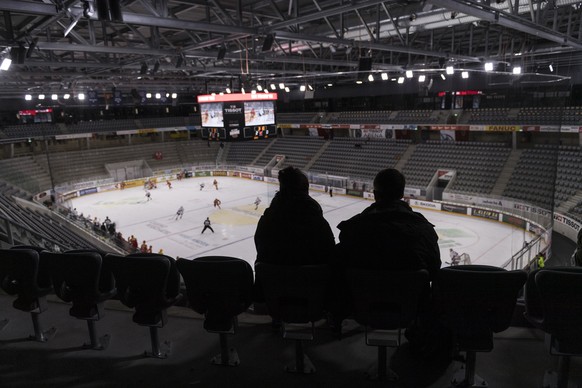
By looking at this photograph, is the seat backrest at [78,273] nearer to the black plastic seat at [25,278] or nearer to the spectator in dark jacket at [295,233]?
the black plastic seat at [25,278]

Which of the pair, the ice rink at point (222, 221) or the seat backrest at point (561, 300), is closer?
the seat backrest at point (561, 300)

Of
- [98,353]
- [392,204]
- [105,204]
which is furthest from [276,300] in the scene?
[105,204]

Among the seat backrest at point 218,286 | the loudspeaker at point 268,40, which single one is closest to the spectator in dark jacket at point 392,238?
the seat backrest at point 218,286

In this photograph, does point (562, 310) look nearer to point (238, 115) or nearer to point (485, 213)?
point (238, 115)

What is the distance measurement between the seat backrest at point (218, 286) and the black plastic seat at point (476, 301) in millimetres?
1304

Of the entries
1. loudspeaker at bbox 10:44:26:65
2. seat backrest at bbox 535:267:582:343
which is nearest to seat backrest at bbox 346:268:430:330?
seat backrest at bbox 535:267:582:343

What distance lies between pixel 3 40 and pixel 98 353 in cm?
1005

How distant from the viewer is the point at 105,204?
27266 mm

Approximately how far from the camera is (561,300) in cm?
240

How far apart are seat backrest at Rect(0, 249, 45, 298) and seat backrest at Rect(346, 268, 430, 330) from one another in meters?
2.63

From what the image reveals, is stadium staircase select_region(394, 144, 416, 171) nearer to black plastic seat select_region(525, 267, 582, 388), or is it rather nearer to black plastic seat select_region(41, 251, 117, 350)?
black plastic seat select_region(525, 267, 582, 388)

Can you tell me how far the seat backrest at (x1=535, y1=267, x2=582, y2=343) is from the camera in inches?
92.4

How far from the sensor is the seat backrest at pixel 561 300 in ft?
7.70

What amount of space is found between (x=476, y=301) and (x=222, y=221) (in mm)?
19653
